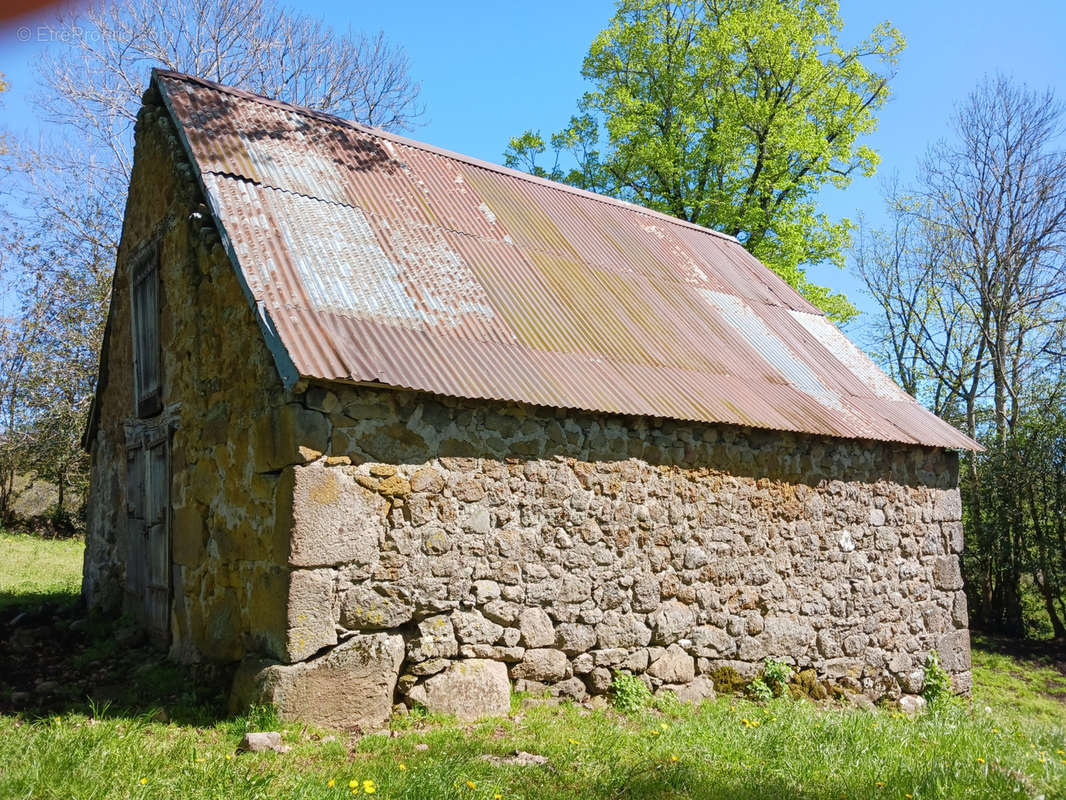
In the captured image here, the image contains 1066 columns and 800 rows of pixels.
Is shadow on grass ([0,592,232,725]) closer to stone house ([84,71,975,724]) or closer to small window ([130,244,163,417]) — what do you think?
stone house ([84,71,975,724])

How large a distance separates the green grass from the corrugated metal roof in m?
5.50

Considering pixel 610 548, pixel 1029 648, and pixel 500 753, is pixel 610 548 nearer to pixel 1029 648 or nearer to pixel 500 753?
pixel 500 753

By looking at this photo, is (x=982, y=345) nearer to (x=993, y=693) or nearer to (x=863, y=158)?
(x=863, y=158)

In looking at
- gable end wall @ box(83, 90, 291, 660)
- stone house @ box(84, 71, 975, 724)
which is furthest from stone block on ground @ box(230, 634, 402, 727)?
gable end wall @ box(83, 90, 291, 660)

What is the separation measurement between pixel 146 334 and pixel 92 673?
10.7 feet

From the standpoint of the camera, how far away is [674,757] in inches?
196

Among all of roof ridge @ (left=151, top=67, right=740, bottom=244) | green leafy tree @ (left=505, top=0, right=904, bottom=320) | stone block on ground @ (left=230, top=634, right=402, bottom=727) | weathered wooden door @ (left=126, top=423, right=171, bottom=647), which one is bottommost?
stone block on ground @ (left=230, top=634, right=402, bottom=727)

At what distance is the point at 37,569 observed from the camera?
1216 cm

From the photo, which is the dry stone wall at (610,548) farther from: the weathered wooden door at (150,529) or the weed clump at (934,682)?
the weathered wooden door at (150,529)

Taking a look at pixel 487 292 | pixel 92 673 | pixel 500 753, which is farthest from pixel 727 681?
A: pixel 92 673

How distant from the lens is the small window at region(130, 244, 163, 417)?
7.81m

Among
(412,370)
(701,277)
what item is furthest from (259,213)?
(701,277)

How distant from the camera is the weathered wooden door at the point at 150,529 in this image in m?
7.15

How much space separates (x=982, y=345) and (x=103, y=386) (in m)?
18.1
